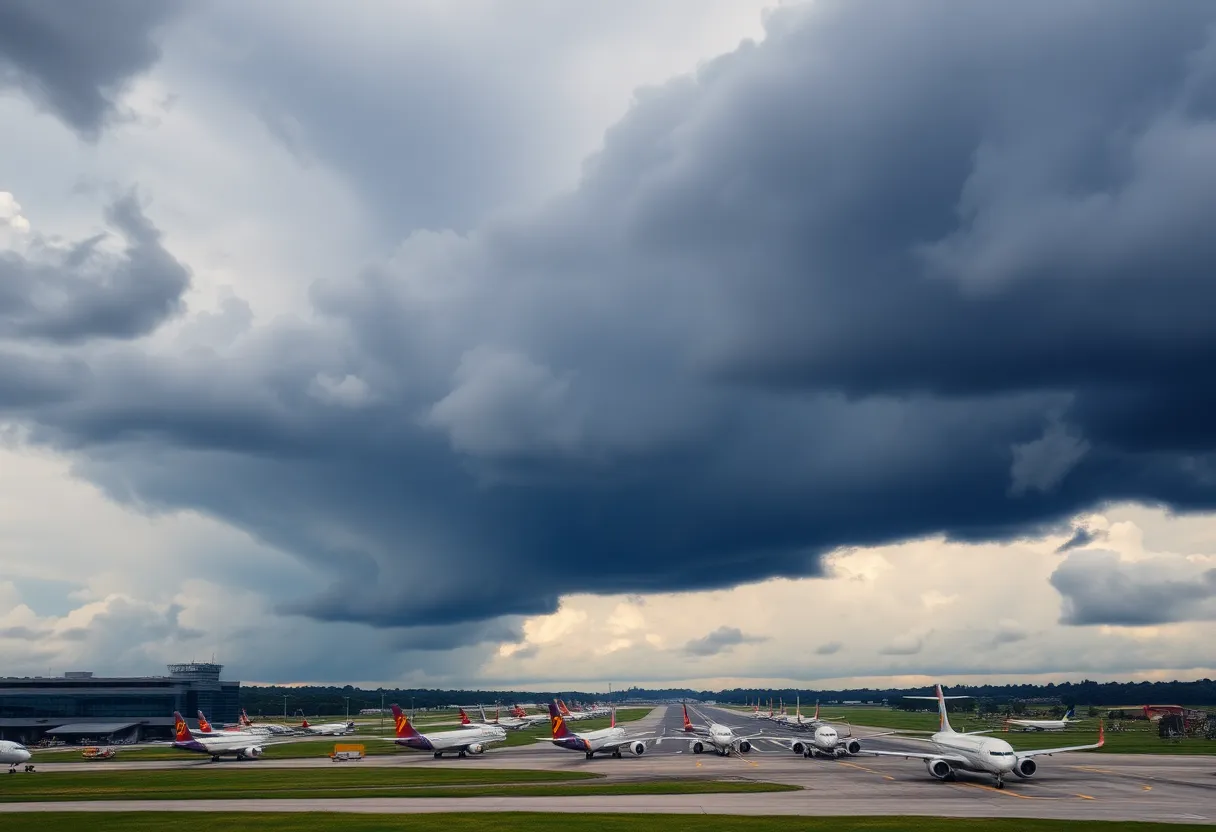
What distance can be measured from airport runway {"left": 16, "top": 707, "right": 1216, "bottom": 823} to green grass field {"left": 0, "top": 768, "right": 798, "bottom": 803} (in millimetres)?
4700

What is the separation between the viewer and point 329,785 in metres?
97.3

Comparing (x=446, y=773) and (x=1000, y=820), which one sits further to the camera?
(x=446, y=773)

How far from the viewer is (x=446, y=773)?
4368 inches

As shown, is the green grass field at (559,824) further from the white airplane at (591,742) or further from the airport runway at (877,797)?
the white airplane at (591,742)

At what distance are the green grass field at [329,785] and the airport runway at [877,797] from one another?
470 cm

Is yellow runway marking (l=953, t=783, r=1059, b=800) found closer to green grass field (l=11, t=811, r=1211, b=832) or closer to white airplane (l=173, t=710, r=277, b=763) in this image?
green grass field (l=11, t=811, r=1211, b=832)

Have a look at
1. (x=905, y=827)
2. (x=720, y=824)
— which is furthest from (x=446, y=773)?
(x=905, y=827)

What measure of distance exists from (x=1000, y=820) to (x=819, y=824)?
43.8 ft

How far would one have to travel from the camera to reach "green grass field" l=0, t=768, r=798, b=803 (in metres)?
86.4

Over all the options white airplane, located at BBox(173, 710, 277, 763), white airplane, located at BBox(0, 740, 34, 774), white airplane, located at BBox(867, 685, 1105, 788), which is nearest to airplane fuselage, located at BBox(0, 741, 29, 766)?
white airplane, located at BBox(0, 740, 34, 774)

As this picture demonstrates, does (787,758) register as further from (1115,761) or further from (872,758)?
(1115,761)

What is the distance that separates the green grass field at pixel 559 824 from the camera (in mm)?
58469

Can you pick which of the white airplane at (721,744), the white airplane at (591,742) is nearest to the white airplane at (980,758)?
the white airplane at (721,744)

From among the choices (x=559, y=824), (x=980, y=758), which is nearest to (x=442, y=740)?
(x=559, y=824)
